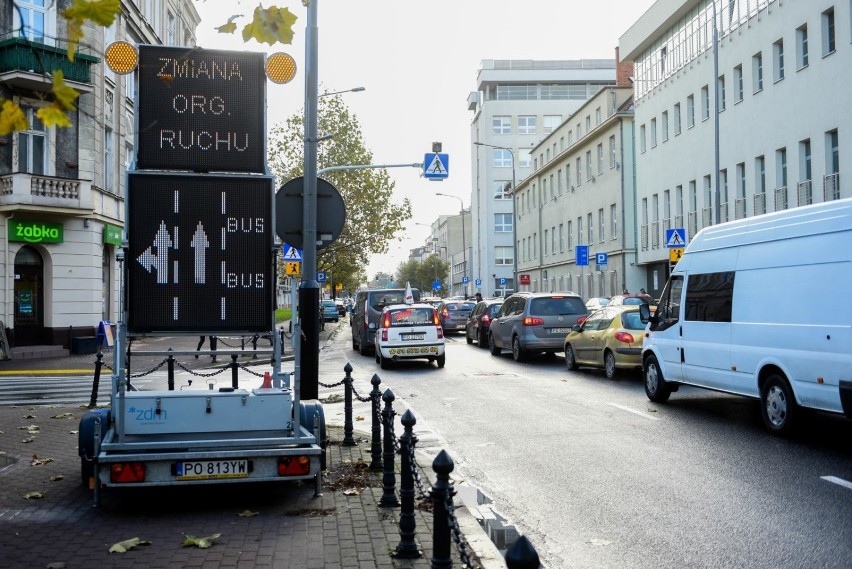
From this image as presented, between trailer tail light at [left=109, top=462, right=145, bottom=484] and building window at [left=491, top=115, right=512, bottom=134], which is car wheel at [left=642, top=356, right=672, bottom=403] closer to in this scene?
trailer tail light at [left=109, top=462, right=145, bottom=484]

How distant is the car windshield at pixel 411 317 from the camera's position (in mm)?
22312

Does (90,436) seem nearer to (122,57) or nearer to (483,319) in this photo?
(122,57)

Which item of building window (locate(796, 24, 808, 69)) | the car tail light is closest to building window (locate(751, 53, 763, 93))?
building window (locate(796, 24, 808, 69))

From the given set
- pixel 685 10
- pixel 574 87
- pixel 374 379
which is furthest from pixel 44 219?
pixel 574 87

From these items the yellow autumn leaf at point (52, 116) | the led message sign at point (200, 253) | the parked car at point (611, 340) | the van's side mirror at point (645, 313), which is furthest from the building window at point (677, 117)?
the yellow autumn leaf at point (52, 116)

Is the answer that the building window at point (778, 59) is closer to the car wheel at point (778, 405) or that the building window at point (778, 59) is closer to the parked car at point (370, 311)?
the parked car at point (370, 311)

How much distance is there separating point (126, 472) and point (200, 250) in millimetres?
1690

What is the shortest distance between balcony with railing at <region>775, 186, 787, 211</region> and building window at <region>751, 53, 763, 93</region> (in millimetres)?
4397

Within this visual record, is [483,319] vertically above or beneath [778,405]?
above

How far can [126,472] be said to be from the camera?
641 centimetres

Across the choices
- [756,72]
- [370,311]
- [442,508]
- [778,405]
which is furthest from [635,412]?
[756,72]

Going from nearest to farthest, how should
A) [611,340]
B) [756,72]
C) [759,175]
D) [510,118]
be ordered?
[611,340] → [759,175] → [756,72] → [510,118]

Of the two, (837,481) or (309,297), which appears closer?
(837,481)

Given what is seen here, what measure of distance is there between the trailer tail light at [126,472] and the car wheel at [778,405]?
687 centimetres
